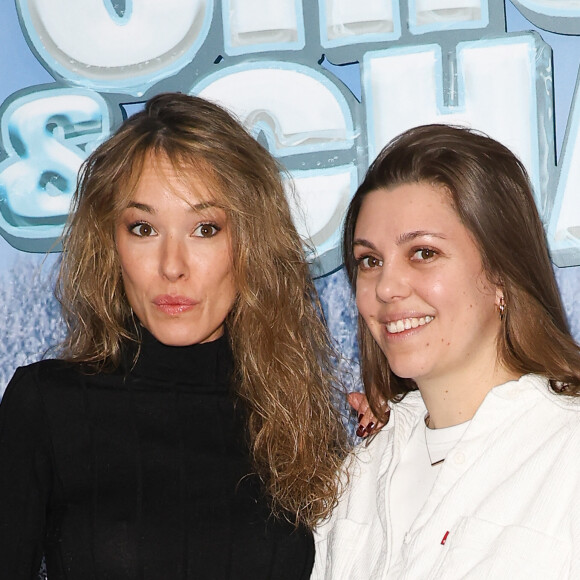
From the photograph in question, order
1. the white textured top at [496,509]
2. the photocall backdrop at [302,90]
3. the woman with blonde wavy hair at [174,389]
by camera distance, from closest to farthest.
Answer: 1. the white textured top at [496,509]
2. the woman with blonde wavy hair at [174,389]
3. the photocall backdrop at [302,90]

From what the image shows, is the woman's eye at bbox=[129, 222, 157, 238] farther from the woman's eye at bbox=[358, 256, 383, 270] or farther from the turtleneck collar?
the woman's eye at bbox=[358, 256, 383, 270]

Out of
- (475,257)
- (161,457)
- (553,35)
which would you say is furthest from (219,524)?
(553,35)

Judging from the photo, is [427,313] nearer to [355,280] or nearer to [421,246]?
[421,246]

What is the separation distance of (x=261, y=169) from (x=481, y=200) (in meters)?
0.59

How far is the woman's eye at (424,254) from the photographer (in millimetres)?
1924

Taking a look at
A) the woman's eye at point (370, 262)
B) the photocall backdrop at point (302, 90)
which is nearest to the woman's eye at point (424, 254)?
the woman's eye at point (370, 262)

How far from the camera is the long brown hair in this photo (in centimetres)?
192

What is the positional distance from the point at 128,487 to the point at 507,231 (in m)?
0.98

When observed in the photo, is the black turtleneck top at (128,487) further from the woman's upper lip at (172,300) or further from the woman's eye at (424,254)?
the woman's eye at (424,254)

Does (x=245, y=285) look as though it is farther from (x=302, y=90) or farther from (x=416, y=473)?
(x=302, y=90)

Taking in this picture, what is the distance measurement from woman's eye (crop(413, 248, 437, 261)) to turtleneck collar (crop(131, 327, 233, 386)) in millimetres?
585

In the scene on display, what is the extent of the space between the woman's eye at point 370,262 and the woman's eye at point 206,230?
1.14ft

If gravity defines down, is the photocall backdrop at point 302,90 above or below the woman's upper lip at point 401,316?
above

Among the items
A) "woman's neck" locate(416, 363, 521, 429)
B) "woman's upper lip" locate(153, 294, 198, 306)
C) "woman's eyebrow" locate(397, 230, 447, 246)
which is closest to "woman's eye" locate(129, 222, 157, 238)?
"woman's upper lip" locate(153, 294, 198, 306)
